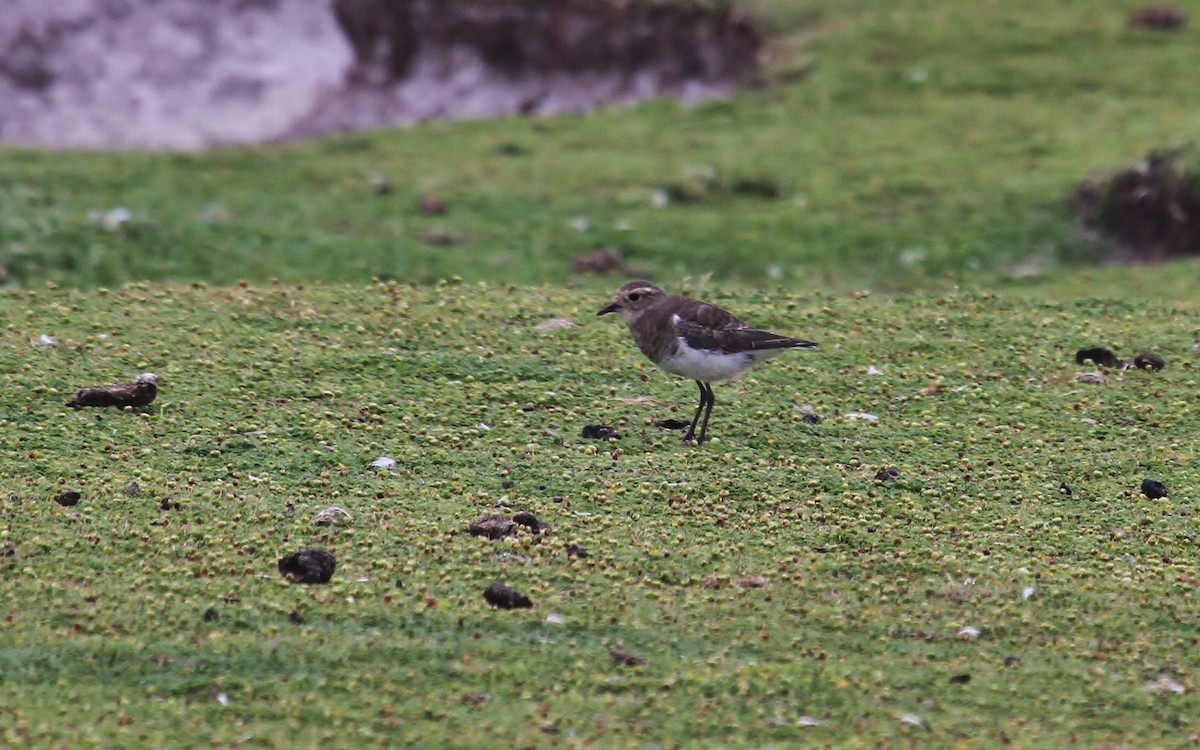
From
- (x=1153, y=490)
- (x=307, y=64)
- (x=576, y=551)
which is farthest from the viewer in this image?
(x=307, y=64)

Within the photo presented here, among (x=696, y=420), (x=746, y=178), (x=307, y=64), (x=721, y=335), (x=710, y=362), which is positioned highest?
(x=721, y=335)

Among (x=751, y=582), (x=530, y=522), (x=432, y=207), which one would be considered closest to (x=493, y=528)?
(x=530, y=522)

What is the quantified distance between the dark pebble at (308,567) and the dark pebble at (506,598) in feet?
2.16

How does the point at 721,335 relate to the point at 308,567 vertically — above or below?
above

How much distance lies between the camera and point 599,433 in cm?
875

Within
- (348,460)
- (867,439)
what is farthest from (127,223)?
(867,439)

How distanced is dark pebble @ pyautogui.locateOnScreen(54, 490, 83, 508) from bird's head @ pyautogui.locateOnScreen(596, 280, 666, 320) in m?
3.03

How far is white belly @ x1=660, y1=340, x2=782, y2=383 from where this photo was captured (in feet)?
28.0

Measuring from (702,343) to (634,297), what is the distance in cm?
81

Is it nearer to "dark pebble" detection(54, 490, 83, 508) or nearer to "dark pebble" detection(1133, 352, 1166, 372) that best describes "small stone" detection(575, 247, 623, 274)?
"dark pebble" detection(1133, 352, 1166, 372)

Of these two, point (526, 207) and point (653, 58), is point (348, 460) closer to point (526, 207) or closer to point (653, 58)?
point (526, 207)

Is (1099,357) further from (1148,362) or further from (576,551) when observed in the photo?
(576,551)

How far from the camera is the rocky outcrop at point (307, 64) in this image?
70.6 feet

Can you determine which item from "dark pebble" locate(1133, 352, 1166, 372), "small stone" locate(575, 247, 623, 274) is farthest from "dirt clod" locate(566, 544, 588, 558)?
"small stone" locate(575, 247, 623, 274)
